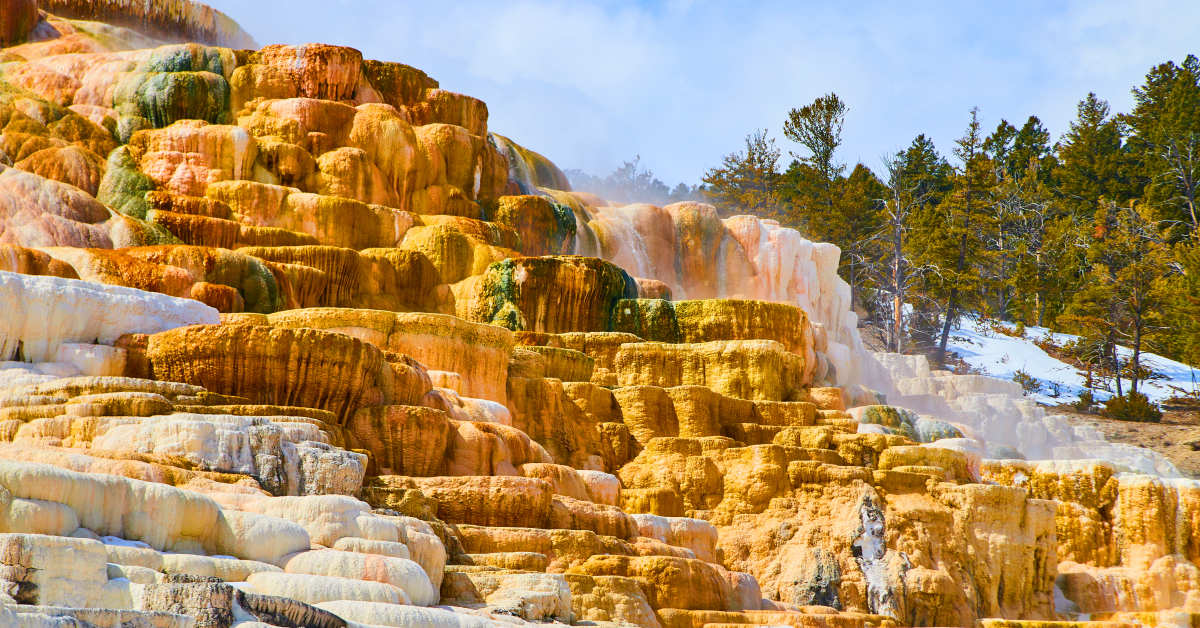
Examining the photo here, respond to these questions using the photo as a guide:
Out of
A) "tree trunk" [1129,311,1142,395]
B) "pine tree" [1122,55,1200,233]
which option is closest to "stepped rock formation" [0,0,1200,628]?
"tree trunk" [1129,311,1142,395]

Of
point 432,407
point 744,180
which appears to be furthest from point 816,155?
point 432,407

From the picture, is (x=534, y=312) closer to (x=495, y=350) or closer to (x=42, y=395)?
(x=495, y=350)

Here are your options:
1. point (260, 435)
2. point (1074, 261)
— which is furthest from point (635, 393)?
point (1074, 261)

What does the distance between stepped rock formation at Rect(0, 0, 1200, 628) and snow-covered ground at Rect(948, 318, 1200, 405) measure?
506cm

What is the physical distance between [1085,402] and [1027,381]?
8.18 ft

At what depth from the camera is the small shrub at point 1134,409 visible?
33.5 metres

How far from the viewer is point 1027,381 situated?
37.2 meters

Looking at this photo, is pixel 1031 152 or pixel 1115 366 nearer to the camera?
pixel 1115 366

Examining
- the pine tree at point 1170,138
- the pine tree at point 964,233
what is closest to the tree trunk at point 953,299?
the pine tree at point 964,233

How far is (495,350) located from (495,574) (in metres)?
8.57

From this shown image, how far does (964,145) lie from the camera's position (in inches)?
2037

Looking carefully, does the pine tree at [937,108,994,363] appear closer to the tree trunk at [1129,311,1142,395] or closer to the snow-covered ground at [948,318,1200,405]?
the snow-covered ground at [948,318,1200,405]

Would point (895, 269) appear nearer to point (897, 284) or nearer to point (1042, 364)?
point (897, 284)

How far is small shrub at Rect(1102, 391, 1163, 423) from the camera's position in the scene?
3350 cm
